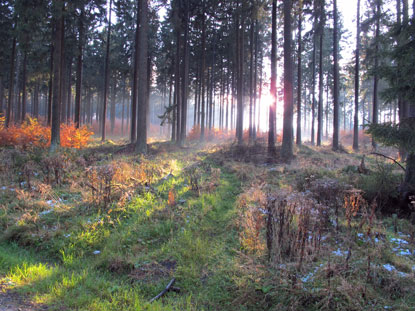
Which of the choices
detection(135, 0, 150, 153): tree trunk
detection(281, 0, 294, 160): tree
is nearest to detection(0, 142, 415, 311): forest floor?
detection(281, 0, 294, 160): tree

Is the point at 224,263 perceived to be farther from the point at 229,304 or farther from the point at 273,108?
the point at 273,108

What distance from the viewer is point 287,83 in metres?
13.1

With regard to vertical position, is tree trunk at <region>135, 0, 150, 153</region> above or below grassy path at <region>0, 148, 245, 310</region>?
above

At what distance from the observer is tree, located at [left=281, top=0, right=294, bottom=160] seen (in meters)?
12.8

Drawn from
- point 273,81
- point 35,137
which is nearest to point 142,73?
point 35,137

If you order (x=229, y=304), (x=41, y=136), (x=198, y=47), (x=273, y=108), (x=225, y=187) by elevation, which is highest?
(x=198, y=47)

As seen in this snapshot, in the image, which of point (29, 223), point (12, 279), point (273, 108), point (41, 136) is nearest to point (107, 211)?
point (29, 223)

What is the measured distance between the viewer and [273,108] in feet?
52.8

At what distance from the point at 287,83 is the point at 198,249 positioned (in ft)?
36.1

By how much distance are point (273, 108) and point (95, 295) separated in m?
14.7

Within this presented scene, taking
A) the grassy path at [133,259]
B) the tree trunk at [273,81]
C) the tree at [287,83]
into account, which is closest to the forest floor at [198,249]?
the grassy path at [133,259]

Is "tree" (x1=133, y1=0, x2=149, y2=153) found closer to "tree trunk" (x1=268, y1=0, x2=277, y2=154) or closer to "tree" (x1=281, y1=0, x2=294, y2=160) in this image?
"tree trunk" (x1=268, y1=0, x2=277, y2=154)

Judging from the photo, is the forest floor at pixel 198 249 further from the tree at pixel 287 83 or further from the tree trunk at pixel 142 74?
the tree trunk at pixel 142 74

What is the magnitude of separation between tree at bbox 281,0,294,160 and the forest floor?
5.95 meters
